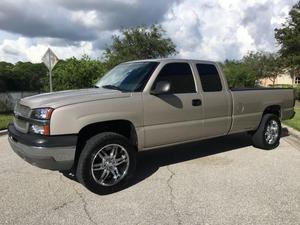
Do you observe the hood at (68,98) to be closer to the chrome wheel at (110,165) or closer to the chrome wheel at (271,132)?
the chrome wheel at (110,165)

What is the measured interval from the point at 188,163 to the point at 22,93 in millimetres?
14895

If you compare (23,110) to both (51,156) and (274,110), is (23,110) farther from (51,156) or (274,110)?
(274,110)

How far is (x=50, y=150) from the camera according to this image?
5.14 metres

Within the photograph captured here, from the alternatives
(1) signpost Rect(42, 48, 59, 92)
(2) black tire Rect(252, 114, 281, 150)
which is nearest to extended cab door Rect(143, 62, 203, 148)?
(2) black tire Rect(252, 114, 281, 150)

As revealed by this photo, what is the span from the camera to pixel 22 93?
20.2 metres

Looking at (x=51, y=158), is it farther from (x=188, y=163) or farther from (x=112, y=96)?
(x=188, y=163)

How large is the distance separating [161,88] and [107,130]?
1.02 meters

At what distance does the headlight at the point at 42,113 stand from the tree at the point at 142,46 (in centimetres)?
2936

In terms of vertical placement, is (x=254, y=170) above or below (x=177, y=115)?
below

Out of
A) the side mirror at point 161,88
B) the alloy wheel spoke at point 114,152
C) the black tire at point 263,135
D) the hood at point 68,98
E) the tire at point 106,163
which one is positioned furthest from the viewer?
the black tire at point 263,135

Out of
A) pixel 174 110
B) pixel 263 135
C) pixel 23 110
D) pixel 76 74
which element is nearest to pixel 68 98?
pixel 23 110

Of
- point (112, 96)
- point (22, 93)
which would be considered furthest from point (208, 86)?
point (22, 93)

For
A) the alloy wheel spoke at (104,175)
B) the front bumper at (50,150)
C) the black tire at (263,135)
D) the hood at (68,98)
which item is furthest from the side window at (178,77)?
the black tire at (263,135)

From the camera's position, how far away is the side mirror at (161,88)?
5.99 m
